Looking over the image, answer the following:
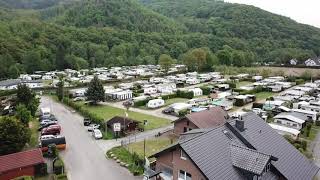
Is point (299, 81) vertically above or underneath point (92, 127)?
above

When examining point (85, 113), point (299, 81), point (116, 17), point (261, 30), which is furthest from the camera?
point (116, 17)

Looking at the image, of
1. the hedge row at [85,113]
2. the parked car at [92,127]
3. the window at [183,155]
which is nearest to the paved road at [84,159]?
the parked car at [92,127]

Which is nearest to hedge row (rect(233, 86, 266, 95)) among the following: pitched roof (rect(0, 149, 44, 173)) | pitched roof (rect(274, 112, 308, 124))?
pitched roof (rect(274, 112, 308, 124))

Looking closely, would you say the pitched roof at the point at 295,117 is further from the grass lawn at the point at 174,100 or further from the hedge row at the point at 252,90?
the grass lawn at the point at 174,100

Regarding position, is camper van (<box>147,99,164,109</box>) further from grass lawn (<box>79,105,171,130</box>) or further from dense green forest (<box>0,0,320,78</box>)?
dense green forest (<box>0,0,320,78</box>)

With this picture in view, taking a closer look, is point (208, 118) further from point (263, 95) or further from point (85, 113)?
point (263, 95)

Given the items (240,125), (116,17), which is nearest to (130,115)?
(240,125)

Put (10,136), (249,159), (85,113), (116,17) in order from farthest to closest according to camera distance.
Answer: (116,17) → (85,113) → (10,136) → (249,159)

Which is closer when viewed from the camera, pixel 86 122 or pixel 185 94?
pixel 86 122
